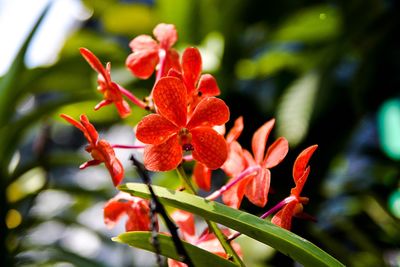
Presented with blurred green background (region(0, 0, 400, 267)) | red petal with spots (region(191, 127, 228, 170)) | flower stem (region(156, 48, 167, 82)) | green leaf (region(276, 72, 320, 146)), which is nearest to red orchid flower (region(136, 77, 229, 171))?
red petal with spots (region(191, 127, 228, 170))

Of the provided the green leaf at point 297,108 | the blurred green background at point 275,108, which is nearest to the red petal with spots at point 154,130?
the blurred green background at point 275,108

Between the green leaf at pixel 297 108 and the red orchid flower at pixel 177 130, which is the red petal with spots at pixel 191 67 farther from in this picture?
the green leaf at pixel 297 108

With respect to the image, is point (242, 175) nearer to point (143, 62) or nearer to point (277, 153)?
point (277, 153)

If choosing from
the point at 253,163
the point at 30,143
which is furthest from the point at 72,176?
the point at 253,163

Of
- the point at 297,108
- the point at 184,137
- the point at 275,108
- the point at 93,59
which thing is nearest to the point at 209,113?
the point at 184,137

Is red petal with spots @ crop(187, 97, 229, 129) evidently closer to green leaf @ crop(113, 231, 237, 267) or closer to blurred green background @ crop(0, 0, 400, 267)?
green leaf @ crop(113, 231, 237, 267)
